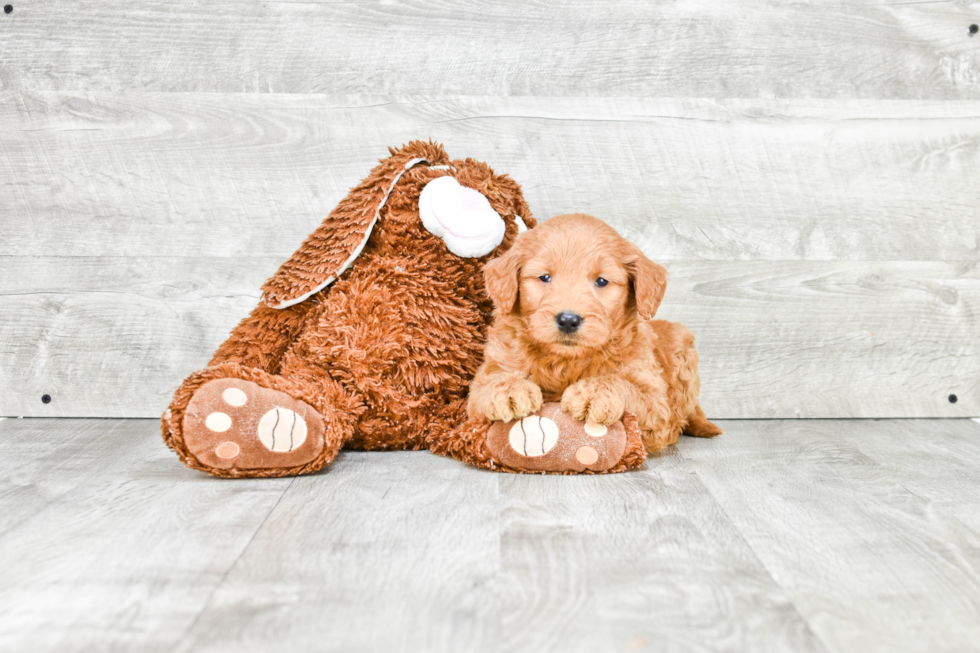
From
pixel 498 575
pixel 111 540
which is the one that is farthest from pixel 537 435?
pixel 111 540

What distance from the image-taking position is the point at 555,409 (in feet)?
5.08

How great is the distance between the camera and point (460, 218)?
5.61 ft

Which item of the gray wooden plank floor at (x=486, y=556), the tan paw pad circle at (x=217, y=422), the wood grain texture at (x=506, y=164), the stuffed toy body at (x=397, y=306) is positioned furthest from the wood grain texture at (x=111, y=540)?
the wood grain texture at (x=506, y=164)

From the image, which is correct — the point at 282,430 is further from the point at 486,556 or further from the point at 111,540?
the point at 486,556

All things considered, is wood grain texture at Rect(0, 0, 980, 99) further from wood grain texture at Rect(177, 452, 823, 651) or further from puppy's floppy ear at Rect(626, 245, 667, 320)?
wood grain texture at Rect(177, 452, 823, 651)

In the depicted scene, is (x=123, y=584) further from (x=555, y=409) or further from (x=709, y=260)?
(x=709, y=260)

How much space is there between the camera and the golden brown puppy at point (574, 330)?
4.91ft

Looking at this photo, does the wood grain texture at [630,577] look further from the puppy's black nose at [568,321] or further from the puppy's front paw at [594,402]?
the puppy's black nose at [568,321]

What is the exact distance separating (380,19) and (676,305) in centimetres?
105

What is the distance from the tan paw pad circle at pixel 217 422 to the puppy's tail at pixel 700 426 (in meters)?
1.05

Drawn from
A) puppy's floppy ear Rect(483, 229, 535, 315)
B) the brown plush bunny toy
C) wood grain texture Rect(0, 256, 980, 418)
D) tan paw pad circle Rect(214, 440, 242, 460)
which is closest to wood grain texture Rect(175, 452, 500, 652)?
tan paw pad circle Rect(214, 440, 242, 460)


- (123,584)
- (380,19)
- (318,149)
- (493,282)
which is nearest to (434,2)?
(380,19)

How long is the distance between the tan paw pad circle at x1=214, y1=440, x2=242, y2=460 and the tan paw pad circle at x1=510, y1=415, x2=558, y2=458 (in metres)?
0.51

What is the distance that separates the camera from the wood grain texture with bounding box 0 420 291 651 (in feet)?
3.13
